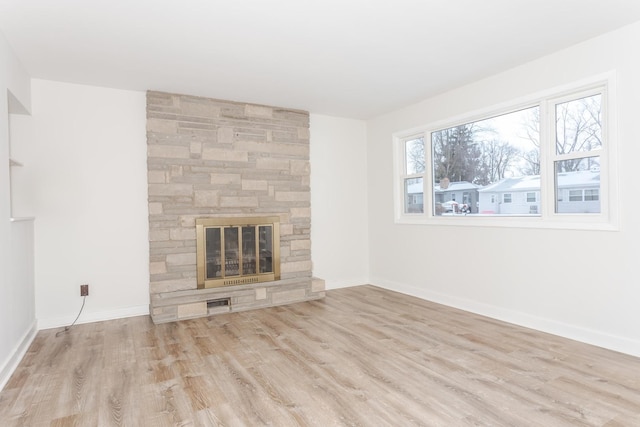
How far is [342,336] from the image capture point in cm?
321

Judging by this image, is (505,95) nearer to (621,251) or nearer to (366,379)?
(621,251)

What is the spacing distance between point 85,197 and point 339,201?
308 cm

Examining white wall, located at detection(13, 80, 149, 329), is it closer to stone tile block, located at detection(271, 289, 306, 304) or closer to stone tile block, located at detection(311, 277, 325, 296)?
stone tile block, located at detection(271, 289, 306, 304)

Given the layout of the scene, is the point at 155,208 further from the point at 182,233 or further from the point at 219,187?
the point at 219,187

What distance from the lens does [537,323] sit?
3.29 m

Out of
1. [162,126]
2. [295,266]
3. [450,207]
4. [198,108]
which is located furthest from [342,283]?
[162,126]

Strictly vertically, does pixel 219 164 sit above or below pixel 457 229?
above

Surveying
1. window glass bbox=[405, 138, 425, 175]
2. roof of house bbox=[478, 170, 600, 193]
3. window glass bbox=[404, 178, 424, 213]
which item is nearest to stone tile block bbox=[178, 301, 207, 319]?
window glass bbox=[404, 178, 424, 213]

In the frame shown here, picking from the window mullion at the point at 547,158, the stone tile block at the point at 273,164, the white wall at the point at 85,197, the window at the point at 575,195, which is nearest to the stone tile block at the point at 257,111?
the stone tile block at the point at 273,164

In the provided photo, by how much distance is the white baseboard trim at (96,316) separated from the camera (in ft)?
11.6

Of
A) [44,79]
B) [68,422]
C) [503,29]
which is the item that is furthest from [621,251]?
[44,79]

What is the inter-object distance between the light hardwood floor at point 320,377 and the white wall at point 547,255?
0.25m

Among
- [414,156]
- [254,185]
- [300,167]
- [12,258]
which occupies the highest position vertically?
[414,156]

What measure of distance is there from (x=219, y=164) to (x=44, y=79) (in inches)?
72.0
